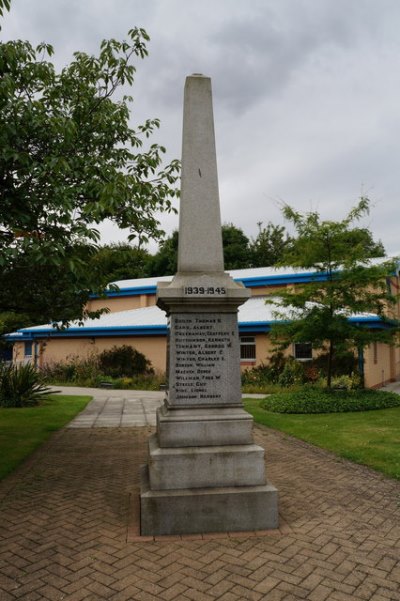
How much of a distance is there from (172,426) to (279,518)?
162cm

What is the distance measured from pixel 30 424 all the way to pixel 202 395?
8.00m

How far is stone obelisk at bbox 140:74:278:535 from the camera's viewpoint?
493cm

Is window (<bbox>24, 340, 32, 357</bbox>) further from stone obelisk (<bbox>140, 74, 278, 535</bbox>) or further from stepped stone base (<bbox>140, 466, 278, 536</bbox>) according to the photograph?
stepped stone base (<bbox>140, 466, 278, 536</bbox>)

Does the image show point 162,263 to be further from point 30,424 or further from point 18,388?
point 30,424

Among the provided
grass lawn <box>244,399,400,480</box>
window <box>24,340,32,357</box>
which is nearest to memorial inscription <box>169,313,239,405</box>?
grass lawn <box>244,399,400,480</box>

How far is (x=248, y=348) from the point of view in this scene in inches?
856

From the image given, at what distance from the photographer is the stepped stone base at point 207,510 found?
15.9ft

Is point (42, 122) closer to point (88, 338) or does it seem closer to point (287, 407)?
point (287, 407)

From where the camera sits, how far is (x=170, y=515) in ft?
16.0

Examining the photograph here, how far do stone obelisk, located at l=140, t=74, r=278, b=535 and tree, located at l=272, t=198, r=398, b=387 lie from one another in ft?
28.6

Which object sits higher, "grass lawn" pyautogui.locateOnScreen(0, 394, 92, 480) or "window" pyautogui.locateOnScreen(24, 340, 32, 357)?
"window" pyautogui.locateOnScreen(24, 340, 32, 357)

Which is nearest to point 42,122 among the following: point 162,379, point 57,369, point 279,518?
point 279,518

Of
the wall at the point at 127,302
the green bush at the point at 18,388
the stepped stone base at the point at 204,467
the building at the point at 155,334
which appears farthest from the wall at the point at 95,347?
the stepped stone base at the point at 204,467

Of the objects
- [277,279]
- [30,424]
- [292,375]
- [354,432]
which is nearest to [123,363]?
[292,375]
